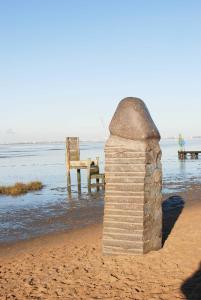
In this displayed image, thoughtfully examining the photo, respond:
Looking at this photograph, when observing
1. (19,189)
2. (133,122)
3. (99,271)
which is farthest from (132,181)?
(19,189)

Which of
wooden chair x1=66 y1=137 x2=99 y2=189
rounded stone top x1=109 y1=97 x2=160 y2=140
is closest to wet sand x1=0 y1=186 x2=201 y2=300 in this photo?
rounded stone top x1=109 y1=97 x2=160 y2=140

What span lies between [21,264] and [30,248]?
6.43ft

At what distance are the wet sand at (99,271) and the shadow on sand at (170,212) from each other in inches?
6.6

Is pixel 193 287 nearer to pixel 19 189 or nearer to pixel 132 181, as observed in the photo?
pixel 132 181

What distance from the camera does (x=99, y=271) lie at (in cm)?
787

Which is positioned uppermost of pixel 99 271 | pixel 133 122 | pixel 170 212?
pixel 133 122

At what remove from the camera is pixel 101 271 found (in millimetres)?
7855

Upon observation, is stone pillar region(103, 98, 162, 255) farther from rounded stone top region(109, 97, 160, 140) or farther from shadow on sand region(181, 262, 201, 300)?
shadow on sand region(181, 262, 201, 300)

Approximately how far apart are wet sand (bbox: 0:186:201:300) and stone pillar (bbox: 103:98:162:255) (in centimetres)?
37

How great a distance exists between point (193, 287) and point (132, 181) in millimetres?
2543

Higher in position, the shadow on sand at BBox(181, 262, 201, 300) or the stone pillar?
the stone pillar

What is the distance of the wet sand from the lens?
682cm

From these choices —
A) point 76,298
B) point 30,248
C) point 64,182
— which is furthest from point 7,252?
point 64,182

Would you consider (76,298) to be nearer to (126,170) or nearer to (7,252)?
(126,170)
